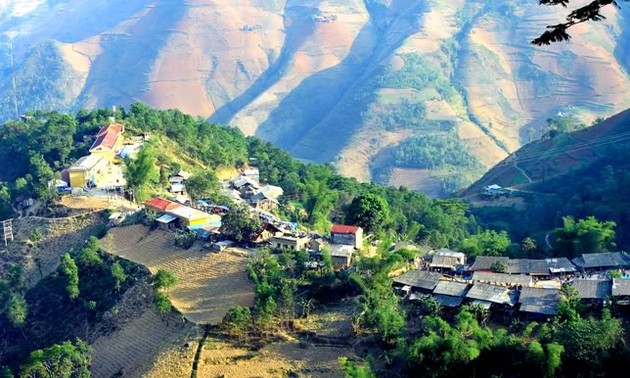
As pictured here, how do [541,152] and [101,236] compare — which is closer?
[101,236]

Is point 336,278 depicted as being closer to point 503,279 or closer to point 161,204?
point 503,279

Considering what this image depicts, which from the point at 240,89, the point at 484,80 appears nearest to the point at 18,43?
the point at 240,89

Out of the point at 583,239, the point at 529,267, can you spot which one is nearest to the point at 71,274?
the point at 529,267

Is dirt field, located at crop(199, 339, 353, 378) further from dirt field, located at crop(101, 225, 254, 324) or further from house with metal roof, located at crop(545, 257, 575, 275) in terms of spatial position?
house with metal roof, located at crop(545, 257, 575, 275)

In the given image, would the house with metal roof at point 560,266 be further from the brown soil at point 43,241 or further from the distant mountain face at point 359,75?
the distant mountain face at point 359,75

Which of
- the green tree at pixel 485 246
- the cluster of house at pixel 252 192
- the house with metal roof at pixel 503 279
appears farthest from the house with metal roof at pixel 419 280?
the cluster of house at pixel 252 192

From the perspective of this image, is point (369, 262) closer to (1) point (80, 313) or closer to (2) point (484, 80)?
(1) point (80, 313)
